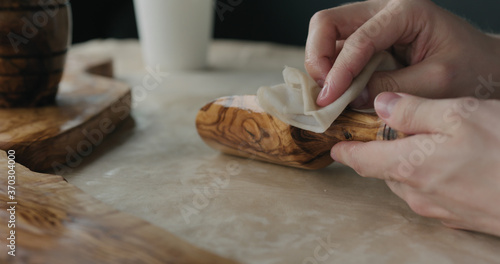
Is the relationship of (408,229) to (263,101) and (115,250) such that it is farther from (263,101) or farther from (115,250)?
(115,250)

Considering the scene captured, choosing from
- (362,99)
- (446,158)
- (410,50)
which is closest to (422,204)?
(446,158)

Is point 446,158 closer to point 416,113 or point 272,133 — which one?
point 416,113

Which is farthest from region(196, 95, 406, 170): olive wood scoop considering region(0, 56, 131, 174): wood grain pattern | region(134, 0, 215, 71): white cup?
region(134, 0, 215, 71): white cup

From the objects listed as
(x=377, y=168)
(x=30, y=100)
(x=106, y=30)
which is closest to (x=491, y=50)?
(x=377, y=168)

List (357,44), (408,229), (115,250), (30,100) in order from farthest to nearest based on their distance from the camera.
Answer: (30,100)
(357,44)
(408,229)
(115,250)

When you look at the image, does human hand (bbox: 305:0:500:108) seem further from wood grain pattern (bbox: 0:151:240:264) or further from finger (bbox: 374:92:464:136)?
wood grain pattern (bbox: 0:151:240:264)
